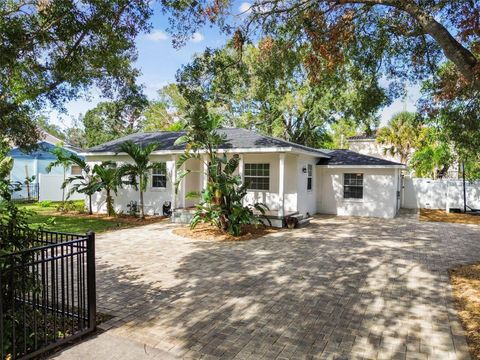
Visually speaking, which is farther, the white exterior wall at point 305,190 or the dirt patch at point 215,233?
the white exterior wall at point 305,190

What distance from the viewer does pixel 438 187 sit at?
1975 centimetres

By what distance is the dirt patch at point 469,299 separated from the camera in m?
4.23

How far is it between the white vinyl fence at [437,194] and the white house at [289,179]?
189 inches

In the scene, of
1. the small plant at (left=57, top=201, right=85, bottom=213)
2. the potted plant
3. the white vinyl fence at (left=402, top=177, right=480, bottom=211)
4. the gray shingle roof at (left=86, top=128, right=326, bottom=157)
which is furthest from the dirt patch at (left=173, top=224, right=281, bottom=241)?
the white vinyl fence at (left=402, top=177, right=480, bottom=211)

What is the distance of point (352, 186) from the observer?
1664cm

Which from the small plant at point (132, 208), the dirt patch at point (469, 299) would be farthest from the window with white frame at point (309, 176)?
the dirt patch at point (469, 299)

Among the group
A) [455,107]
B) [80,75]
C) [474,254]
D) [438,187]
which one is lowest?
[474,254]

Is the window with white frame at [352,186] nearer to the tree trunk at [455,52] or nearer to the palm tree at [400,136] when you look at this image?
the tree trunk at [455,52]

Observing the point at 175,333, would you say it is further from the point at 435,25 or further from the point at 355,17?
the point at 355,17

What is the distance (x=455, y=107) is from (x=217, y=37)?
26.0ft

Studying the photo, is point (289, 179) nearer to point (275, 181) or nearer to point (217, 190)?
point (275, 181)

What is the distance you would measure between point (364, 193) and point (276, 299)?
12.3 metres

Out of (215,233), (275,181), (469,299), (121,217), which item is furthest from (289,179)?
(469,299)

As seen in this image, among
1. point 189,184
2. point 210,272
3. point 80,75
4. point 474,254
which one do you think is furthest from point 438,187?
point 80,75
